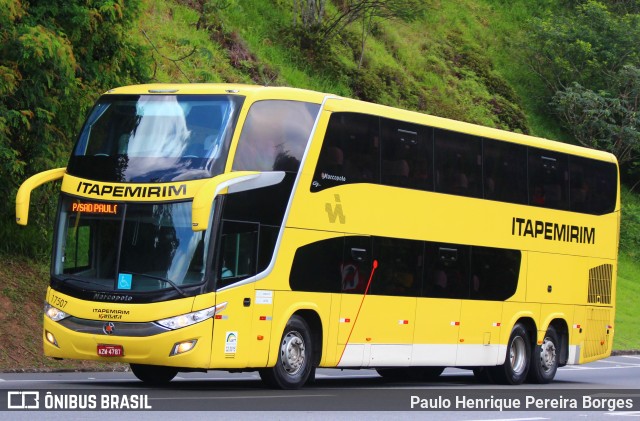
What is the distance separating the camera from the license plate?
16.9 meters

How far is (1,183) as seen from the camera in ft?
79.6

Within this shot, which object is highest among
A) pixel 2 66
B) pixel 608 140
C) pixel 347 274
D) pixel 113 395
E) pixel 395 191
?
pixel 608 140

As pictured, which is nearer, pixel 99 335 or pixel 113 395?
pixel 113 395

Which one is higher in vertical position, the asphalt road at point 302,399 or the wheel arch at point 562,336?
the wheel arch at point 562,336

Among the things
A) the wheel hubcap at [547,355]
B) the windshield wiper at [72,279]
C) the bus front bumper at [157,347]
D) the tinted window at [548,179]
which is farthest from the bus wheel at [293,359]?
the wheel hubcap at [547,355]

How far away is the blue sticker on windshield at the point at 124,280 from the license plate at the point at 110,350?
0.81 metres

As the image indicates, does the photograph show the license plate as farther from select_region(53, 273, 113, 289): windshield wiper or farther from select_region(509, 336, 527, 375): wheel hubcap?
select_region(509, 336, 527, 375): wheel hubcap

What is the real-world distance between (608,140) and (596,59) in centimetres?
423

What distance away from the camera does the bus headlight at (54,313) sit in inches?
684

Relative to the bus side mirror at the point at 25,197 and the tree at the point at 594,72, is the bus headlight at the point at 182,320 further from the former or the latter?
the tree at the point at 594,72

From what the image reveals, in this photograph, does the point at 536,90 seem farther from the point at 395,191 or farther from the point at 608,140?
the point at 395,191

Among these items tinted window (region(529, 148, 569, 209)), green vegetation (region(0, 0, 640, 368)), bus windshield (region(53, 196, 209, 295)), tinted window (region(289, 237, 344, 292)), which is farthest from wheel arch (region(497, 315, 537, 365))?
green vegetation (region(0, 0, 640, 368))

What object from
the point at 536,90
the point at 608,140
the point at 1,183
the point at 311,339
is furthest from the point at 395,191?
the point at 536,90

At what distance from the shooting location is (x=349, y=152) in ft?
64.2
